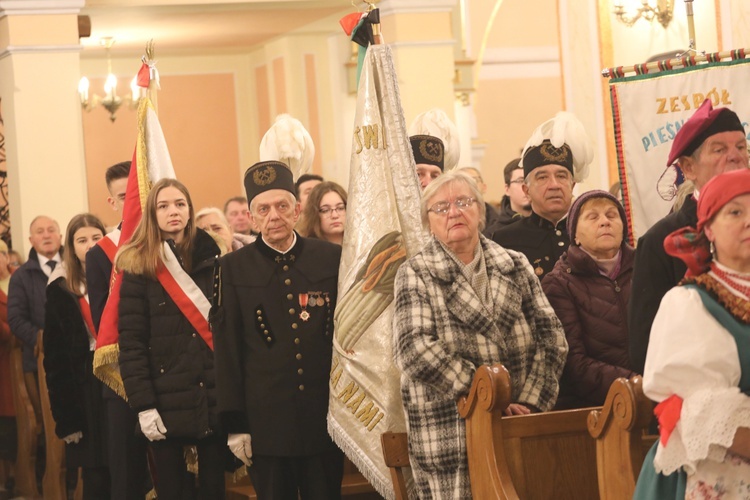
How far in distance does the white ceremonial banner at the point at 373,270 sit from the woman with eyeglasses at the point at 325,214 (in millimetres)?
1117

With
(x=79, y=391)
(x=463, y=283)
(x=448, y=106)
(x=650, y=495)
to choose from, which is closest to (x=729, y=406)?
(x=650, y=495)

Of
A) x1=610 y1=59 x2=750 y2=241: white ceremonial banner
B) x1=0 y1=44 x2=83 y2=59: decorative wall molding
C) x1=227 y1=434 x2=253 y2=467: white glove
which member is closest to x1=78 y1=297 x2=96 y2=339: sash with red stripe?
x1=227 y1=434 x2=253 y2=467: white glove

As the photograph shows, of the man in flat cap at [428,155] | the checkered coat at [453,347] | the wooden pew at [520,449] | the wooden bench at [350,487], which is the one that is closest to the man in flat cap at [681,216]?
the wooden pew at [520,449]

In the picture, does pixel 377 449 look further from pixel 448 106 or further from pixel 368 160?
pixel 448 106

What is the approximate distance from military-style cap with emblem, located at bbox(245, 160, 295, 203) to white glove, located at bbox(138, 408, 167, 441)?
964 millimetres

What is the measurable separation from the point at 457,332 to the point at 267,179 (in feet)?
3.90

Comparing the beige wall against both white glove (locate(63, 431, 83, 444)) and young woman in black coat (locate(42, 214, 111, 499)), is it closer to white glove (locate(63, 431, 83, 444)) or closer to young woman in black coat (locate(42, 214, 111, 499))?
young woman in black coat (locate(42, 214, 111, 499))

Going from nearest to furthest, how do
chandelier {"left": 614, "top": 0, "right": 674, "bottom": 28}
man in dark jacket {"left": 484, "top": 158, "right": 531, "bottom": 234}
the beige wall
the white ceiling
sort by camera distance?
man in dark jacket {"left": 484, "top": 158, "right": 531, "bottom": 234}, chandelier {"left": 614, "top": 0, "right": 674, "bottom": 28}, the white ceiling, the beige wall

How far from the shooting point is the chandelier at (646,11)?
11.8 m

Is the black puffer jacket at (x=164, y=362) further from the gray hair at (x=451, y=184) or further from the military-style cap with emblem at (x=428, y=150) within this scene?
the gray hair at (x=451, y=184)

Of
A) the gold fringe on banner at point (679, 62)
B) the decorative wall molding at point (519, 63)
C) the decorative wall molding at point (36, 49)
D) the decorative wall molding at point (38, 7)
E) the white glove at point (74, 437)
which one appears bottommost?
the white glove at point (74, 437)

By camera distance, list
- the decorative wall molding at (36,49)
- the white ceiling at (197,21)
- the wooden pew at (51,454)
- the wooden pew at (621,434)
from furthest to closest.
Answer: the white ceiling at (197,21) < the decorative wall molding at (36,49) < the wooden pew at (51,454) < the wooden pew at (621,434)

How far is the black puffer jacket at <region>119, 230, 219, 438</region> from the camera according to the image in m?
5.11

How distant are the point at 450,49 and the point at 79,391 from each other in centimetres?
594
